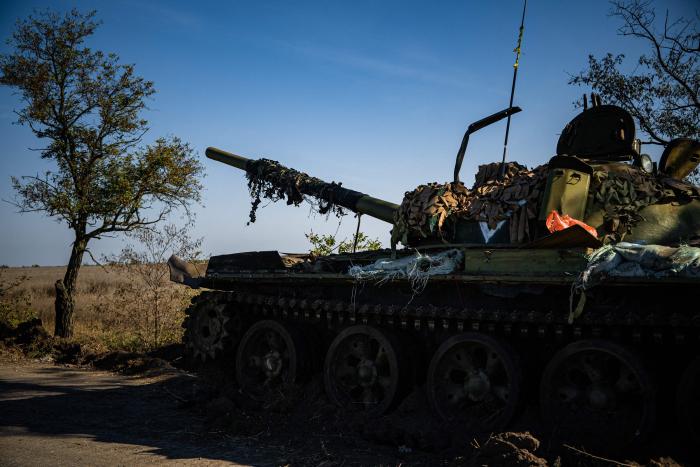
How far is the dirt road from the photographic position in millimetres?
6238

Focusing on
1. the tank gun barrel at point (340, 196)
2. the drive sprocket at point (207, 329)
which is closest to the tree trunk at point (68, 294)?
the tank gun barrel at point (340, 196)

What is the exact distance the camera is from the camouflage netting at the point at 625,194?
698 centimetres

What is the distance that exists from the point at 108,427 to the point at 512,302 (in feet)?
16.8

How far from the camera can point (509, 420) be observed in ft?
21.6

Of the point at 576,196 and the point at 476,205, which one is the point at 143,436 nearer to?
the point at 476,205

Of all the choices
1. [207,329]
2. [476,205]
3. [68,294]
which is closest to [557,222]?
[476,205]

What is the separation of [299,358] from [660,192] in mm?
5197

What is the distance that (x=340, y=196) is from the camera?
10289 mm

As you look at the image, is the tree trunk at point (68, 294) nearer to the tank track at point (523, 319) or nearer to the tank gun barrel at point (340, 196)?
the tank gun barrel at point (340, 196)

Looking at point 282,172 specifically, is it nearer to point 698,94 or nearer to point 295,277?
point 295,277

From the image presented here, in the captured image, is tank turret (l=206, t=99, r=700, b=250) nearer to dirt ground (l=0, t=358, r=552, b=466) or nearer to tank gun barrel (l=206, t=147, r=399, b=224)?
tank gun barrel (l=206, t=147, r=399, b=224)

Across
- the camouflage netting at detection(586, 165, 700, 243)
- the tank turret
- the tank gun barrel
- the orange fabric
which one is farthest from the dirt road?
the camouflage netting at detection(586, 165, 700, 243)

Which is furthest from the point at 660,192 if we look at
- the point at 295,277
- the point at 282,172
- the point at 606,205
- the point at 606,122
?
the point at 282,172

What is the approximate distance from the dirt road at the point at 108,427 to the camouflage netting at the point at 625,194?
14.8 ft
